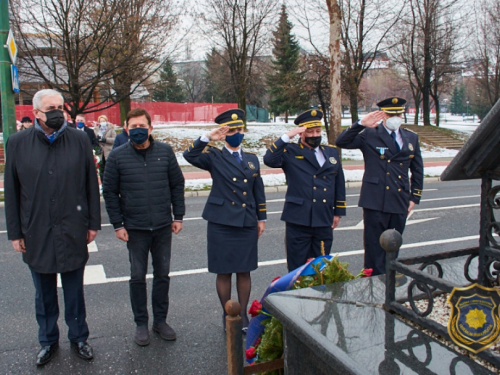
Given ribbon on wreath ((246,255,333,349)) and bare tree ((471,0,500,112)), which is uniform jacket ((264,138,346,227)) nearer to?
ribbon on wreath ((246,255,333,349))

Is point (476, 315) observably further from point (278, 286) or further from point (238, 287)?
point (238, 287)

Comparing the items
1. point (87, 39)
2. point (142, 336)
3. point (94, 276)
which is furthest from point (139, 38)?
point (142, 336)

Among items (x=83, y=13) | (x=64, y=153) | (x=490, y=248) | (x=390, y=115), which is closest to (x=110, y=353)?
(x=64, y=153)

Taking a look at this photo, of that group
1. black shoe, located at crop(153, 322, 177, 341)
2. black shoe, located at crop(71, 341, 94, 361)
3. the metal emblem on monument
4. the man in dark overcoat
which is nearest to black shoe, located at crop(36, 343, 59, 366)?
the man in dark overcoat

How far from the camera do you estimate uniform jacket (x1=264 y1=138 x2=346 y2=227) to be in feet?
14.2

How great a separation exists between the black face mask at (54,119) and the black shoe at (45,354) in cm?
179

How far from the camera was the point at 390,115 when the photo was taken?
4781 mm

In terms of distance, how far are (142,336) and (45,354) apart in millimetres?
775

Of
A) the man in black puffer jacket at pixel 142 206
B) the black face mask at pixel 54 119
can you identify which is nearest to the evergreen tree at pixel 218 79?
the man in black puffer jacket at pixel 142 206

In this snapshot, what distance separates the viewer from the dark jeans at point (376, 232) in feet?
15.2

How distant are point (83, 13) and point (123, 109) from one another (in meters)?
11.8

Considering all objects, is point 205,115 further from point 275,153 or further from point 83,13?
point 275,153

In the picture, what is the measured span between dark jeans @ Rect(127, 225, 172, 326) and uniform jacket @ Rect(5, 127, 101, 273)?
505 mm

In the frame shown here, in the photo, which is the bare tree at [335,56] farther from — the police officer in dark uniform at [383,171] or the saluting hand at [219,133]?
the saluting hand at [219,133]
